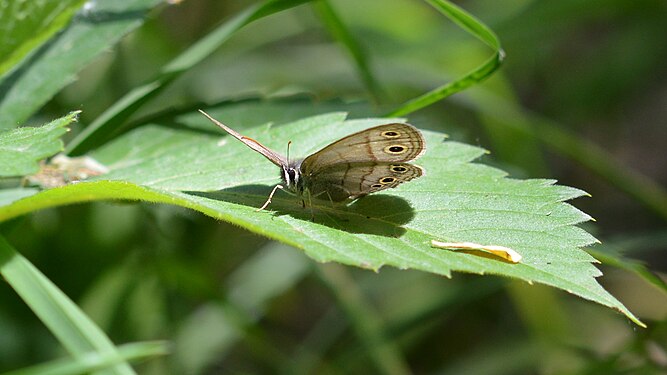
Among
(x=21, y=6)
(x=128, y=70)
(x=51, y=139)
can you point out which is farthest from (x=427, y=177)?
(x=128, y=70)

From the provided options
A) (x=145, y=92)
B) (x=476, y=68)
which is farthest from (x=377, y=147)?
(x=145, y=92)

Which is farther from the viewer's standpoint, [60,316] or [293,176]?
[293,176]

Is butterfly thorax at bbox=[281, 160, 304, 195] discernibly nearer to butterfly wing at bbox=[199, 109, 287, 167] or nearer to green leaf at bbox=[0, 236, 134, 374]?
butterfly wing at bbox=[199, 109, 287, 167]

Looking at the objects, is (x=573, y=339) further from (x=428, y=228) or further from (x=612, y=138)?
(x=612, y=138)

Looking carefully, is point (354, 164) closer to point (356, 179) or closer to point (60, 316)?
Answer: point (356, 179)

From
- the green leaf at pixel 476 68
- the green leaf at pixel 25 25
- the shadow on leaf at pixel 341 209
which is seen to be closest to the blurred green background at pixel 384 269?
the shadow on leaf at pixel 341 209

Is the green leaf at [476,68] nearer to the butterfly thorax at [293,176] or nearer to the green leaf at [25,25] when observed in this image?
the butterfly thorax at [293,176]

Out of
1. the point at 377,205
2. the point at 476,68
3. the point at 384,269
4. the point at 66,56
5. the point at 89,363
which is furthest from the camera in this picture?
the point at 384,269

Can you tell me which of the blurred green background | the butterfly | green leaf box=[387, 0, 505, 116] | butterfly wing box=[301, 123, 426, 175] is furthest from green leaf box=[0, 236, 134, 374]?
green leaf box=[387, 0, 505, 116]
